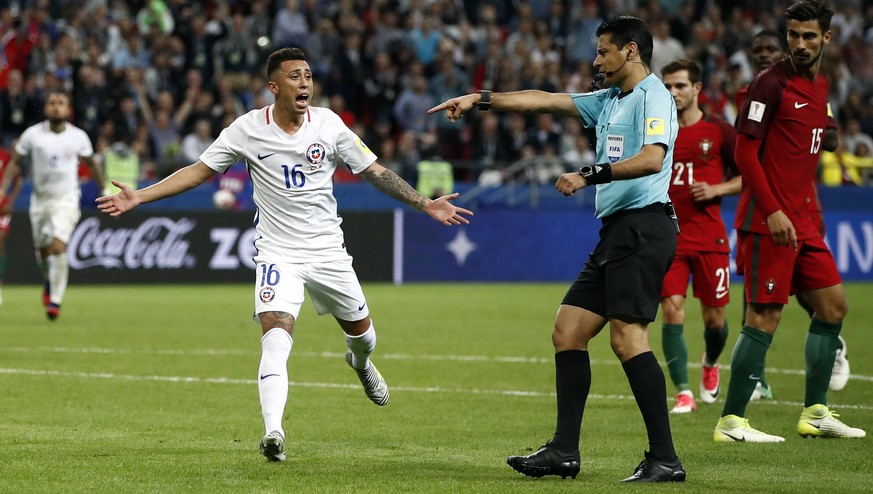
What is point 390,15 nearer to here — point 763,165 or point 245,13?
point 245,13

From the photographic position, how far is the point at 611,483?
6676 mm

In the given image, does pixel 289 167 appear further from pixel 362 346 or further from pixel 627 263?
pixel 627 263

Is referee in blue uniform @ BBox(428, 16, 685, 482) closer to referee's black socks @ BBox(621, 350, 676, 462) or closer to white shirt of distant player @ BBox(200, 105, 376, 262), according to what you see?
referee's black socks @ BBox(621, 350, 676, 462)

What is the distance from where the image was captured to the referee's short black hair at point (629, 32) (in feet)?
22.3

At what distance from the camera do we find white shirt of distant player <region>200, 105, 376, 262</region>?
7.81 metres

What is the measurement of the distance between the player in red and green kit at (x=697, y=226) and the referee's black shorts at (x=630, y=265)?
307cm

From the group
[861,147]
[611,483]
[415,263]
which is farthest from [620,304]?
[861,147]

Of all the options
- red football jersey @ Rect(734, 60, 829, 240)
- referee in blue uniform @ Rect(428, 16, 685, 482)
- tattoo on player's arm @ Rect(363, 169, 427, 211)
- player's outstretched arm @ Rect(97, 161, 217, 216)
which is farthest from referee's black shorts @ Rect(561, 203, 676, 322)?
player's outstretched arm @ Rect(97, 161, 217, 216)

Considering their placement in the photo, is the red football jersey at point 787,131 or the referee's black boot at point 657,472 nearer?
the referee's black boot at point 657,472

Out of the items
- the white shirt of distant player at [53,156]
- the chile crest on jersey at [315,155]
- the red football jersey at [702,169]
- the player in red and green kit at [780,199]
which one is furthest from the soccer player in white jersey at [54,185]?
the player in red and green kit at [780,199]

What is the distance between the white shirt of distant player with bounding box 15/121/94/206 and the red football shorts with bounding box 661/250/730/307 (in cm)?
871

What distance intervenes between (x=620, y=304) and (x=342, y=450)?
1.95 meters

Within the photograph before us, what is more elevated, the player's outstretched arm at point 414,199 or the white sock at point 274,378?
the player's outstretched arm at point 414,199

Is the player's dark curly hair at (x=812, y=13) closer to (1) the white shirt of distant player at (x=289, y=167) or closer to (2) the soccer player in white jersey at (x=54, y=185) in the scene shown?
(1) the white shirt of distant player at (x=289, y=167)
